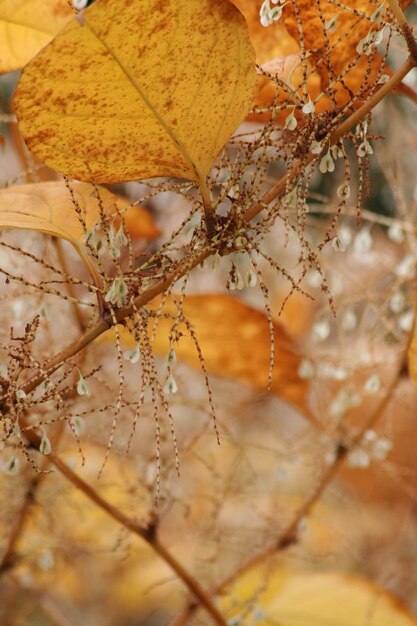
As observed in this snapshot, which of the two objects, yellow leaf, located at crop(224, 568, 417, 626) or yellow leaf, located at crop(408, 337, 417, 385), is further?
yellow leaf, located at crop(224, 568, 417, 626)

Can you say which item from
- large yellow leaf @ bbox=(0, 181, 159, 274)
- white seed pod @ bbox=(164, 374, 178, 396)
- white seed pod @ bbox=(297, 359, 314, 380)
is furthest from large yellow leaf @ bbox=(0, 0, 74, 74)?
white seed pod @ bbox=(297, 359, 314, 380)

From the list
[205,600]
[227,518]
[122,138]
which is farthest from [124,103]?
[227,518]

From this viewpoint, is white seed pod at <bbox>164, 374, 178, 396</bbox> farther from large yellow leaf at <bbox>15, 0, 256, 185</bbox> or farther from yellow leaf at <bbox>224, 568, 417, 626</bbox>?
yellow leaf at <bbox>224, 568, 417, 626</bbox>

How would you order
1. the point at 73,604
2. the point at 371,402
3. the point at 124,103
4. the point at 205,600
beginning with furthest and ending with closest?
the point at 73,604 → the point at 371,402 → the point at 205,600 → the point at 124,103

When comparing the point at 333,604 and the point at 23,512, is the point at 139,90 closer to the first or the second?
the point at 23,512

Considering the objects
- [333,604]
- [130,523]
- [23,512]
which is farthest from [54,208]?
[333,604]

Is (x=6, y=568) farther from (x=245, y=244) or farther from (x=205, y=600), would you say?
(x=245, y=244)
